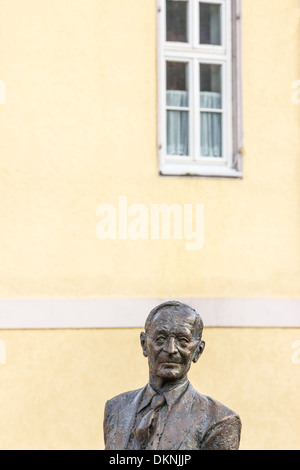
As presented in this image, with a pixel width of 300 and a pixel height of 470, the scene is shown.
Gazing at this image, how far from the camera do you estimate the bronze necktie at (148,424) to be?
6531mm

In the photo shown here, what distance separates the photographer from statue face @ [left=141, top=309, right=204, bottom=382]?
658 centimetres

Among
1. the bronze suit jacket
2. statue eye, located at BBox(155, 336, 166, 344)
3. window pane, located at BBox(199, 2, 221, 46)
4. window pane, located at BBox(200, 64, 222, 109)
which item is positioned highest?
window pane, located at BBox(199, 2, 221, 46)

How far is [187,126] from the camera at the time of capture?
46.1ft

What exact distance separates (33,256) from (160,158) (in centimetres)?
159

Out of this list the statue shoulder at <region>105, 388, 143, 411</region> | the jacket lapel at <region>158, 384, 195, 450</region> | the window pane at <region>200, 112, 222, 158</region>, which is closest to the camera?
the jacket lapel at <region>158, 384, 195, 450</region>

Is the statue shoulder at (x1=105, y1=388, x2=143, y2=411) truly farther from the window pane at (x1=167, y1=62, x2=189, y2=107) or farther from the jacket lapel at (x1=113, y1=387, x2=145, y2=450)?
the window pane at (x1=167, y1=62, x2=189, y2=107)

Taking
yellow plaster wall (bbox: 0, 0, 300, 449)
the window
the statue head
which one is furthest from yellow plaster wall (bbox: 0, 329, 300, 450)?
the statue head

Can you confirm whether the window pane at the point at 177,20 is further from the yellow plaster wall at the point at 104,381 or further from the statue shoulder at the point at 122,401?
the statue shoulder at the point at 122,401

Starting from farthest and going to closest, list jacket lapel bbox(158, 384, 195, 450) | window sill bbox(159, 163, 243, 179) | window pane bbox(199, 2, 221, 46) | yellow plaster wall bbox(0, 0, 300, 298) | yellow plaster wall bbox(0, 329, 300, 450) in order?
window pane bbox(199, 2, 221, 46) < window sill bbox(159, 163, 243, 179) < yellow plaster wall bbox(0, 0, 300, 298) < yellow plaster wall bbox(0, 329, 300, 450) < jacket lapel bbox(158, 384, 195, 450)

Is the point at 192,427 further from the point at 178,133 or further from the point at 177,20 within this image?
the point at 177,20

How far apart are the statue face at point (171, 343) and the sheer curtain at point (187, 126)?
7.39 m

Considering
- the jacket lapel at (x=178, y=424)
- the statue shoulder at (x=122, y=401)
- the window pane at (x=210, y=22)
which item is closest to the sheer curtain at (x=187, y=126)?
the window pane at (x=210, y=22)

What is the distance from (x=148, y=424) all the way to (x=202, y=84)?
26.1ft

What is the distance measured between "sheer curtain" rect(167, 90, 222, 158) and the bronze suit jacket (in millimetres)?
7467
